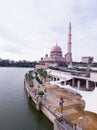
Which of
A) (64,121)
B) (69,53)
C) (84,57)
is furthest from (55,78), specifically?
(84,57)

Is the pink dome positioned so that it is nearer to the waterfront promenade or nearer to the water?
the waterfront promenade

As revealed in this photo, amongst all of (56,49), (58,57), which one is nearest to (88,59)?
(58,57)

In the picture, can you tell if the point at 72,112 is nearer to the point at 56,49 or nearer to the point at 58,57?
the point at 58,57

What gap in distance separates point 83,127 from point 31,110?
29.7 feet

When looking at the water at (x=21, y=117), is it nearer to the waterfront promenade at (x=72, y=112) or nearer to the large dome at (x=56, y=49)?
the waterfront promenade at (x=72, y=112)

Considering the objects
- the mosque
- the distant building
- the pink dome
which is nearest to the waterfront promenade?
the mosque

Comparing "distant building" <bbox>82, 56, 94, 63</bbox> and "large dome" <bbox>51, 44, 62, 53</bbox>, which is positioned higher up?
"large dome" <bbox>51, 44, 62, 53</bbox>

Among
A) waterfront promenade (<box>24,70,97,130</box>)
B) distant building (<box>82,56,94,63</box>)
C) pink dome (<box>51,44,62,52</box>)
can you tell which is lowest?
waterfront promenade (<box>24,70,97,130</box>)

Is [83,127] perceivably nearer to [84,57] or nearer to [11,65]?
[84,57]

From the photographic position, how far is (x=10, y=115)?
669 inches

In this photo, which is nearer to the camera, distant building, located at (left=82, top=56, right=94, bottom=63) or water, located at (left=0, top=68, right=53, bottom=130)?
water, located at (left=0, top=68, right=53, bottom=130)

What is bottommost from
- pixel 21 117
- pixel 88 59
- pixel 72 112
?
pixel 21 117

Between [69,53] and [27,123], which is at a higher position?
[69,53]

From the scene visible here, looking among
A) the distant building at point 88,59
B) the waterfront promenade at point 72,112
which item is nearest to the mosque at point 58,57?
the distant building at point 88,59
